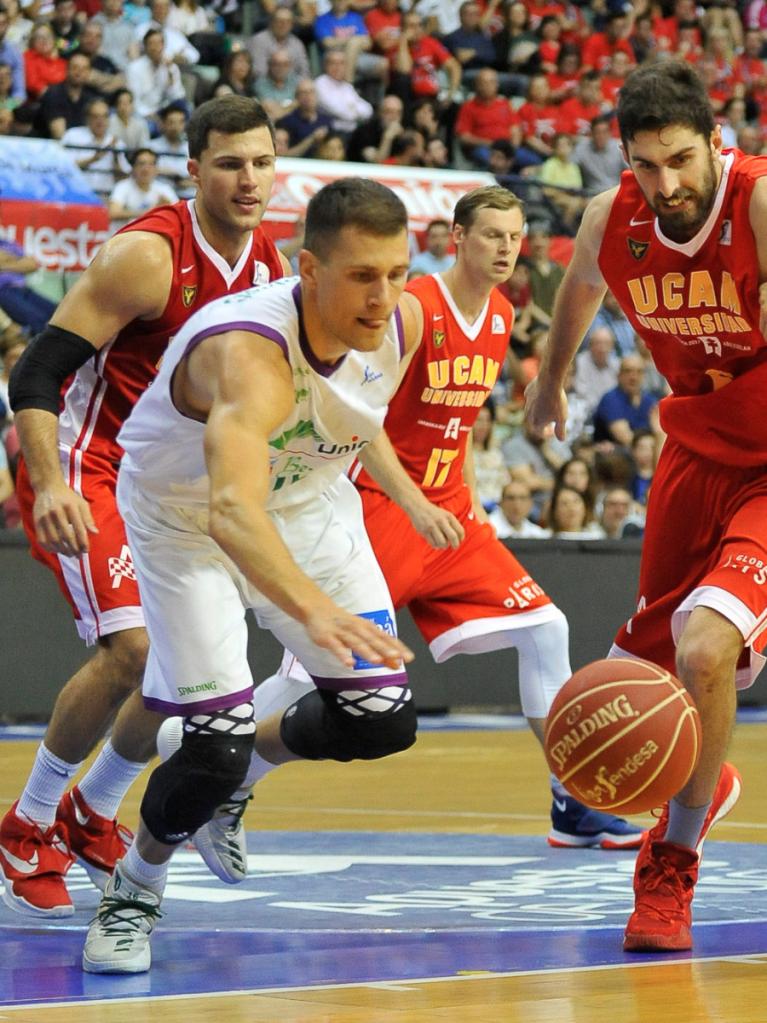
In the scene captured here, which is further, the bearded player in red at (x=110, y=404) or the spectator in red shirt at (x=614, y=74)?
the spectator in red shirt at (x=614, y=74)

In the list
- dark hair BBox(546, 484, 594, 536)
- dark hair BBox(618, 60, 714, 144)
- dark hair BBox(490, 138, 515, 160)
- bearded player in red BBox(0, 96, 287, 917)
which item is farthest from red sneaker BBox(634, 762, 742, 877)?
dark hair BBox(490, 138, 515, 160)

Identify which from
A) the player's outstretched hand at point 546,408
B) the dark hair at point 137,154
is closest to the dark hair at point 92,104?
the dark hair at point 137,154

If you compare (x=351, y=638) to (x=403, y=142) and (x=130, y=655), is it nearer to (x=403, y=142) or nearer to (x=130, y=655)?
(x=130, y=655)

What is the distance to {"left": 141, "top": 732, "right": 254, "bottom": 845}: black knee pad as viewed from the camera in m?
4.30

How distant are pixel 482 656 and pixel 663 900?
731cm

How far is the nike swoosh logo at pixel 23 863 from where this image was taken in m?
5.29

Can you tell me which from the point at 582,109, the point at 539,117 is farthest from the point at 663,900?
the point at 582,109

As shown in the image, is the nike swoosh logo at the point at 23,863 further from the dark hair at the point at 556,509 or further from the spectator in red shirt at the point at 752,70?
the spectator in red shirt at the point at 752,70

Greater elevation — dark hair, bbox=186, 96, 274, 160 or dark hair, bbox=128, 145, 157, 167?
dark hair, bbox=186, 96, 274, 160

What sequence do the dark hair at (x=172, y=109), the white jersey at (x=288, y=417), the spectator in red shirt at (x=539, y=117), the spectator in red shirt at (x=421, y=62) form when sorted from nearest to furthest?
the white jersey at (x=288, y=417), the dark hair at (x=172, y=109), the spectator in red shirt at (x=421, y=62), the spectator in red shirt at (x=539, y=117)

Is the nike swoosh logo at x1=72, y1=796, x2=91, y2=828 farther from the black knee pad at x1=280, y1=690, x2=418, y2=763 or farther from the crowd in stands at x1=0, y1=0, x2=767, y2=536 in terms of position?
the crowd in stands at x1=0, y1=0, x2=767, y2=536

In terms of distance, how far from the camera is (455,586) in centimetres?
686

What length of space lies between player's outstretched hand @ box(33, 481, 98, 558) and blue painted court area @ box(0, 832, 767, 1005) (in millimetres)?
1053

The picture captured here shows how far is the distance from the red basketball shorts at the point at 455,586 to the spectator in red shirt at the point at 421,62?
1110cm
